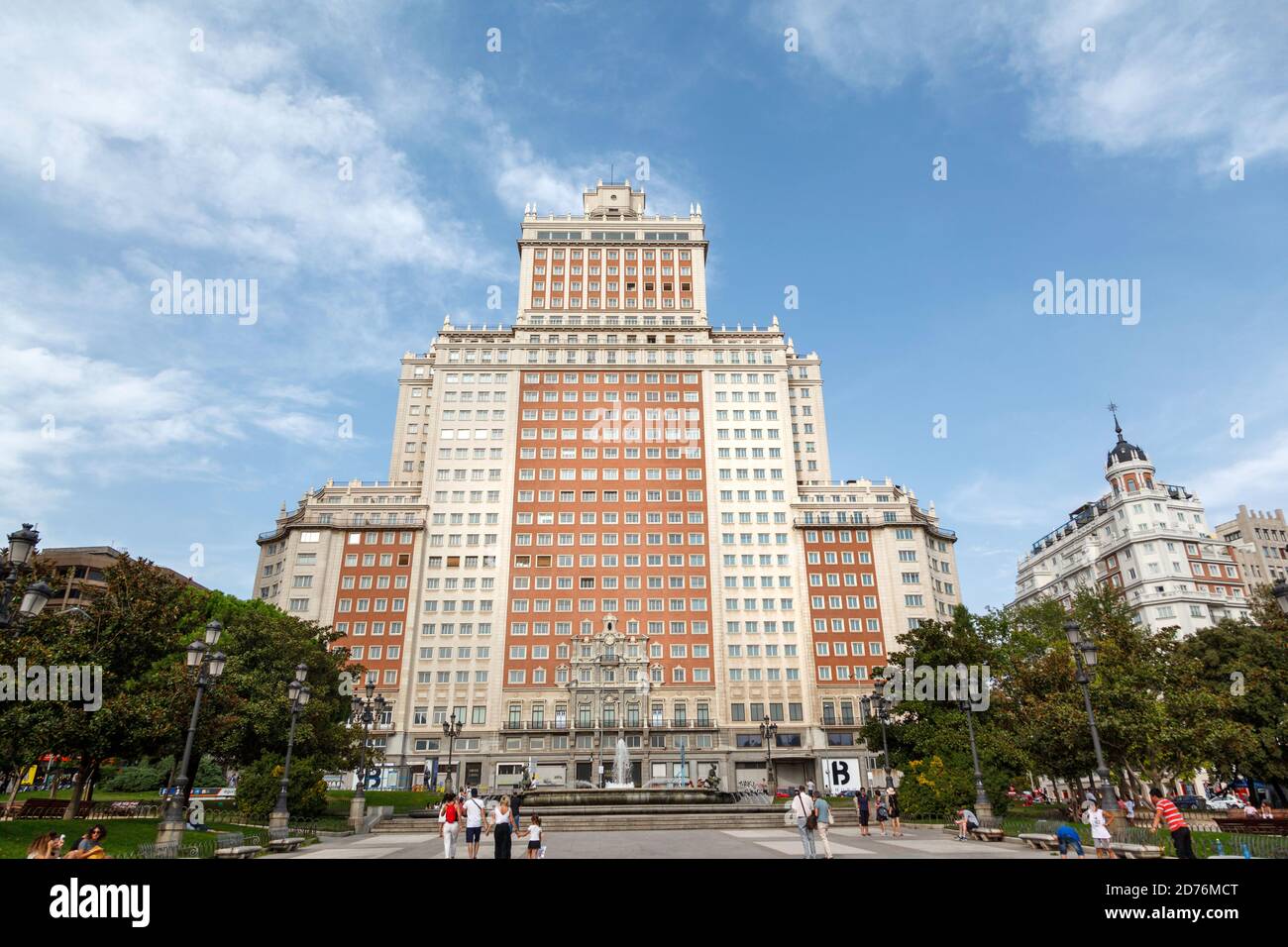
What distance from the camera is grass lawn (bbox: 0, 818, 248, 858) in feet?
66.1

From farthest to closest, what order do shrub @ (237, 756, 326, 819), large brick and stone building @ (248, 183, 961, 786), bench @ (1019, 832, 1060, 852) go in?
large brick and stone building @ (248, 183, 961, 786) → shrub @ (237, 756, 326, 819) → bench @ (1019, 832, 1060, 852)

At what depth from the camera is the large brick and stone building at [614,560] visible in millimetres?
75625

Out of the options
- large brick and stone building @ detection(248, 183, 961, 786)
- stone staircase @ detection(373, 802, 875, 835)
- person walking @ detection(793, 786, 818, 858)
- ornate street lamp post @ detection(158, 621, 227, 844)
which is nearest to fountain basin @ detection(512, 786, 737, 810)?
stone staircase @ detection(373, 802, 875, 835)

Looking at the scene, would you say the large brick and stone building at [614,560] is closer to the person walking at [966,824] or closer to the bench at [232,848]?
the person walking at [966,824]

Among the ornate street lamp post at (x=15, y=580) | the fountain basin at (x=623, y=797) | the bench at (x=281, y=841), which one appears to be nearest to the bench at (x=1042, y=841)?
the fountain basin at (x=623, y=797)

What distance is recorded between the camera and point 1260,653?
141ft

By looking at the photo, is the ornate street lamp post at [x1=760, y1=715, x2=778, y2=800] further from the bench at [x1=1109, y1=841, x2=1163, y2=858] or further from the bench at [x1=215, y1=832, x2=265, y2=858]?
the bench at [x1=215, y1=832, x2=265, y2=858]

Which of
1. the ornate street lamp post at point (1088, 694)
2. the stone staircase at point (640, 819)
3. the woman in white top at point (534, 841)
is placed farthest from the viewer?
the stone staircase at point (640, 819)

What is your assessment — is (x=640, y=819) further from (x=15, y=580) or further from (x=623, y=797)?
(x=15, y=580)

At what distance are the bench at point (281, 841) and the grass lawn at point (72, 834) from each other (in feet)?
7.64

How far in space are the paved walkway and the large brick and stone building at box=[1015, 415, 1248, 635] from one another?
7271cm
